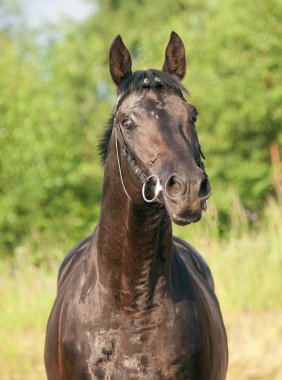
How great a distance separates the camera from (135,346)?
3.67 meters

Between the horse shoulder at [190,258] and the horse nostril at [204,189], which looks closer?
the horse nostril at [204,189]

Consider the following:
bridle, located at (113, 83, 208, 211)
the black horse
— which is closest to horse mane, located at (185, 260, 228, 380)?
the black horse

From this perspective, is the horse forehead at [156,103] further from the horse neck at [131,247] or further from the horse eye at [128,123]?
the horse neck at [131,247]

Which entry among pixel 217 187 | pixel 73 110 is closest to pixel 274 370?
pixel 217 187

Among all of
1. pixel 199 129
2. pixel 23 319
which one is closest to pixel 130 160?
pixel 23 319

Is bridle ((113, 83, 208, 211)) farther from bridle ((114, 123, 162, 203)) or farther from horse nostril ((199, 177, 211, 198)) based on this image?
horse nostril ((199, 177, 211, 198))

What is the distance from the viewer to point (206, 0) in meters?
32.0

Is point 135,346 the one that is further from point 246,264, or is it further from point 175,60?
point 246,264

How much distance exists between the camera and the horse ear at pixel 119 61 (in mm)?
3699

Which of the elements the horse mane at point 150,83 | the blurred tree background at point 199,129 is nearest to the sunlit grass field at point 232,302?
the horse mane at point 150,83

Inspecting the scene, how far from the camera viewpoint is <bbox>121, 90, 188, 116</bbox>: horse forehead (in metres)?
3.36

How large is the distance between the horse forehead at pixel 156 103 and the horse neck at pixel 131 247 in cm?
35

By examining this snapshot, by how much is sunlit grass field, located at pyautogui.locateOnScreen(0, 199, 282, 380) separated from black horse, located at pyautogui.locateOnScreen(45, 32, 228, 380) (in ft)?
13.1

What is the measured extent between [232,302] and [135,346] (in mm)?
6024
